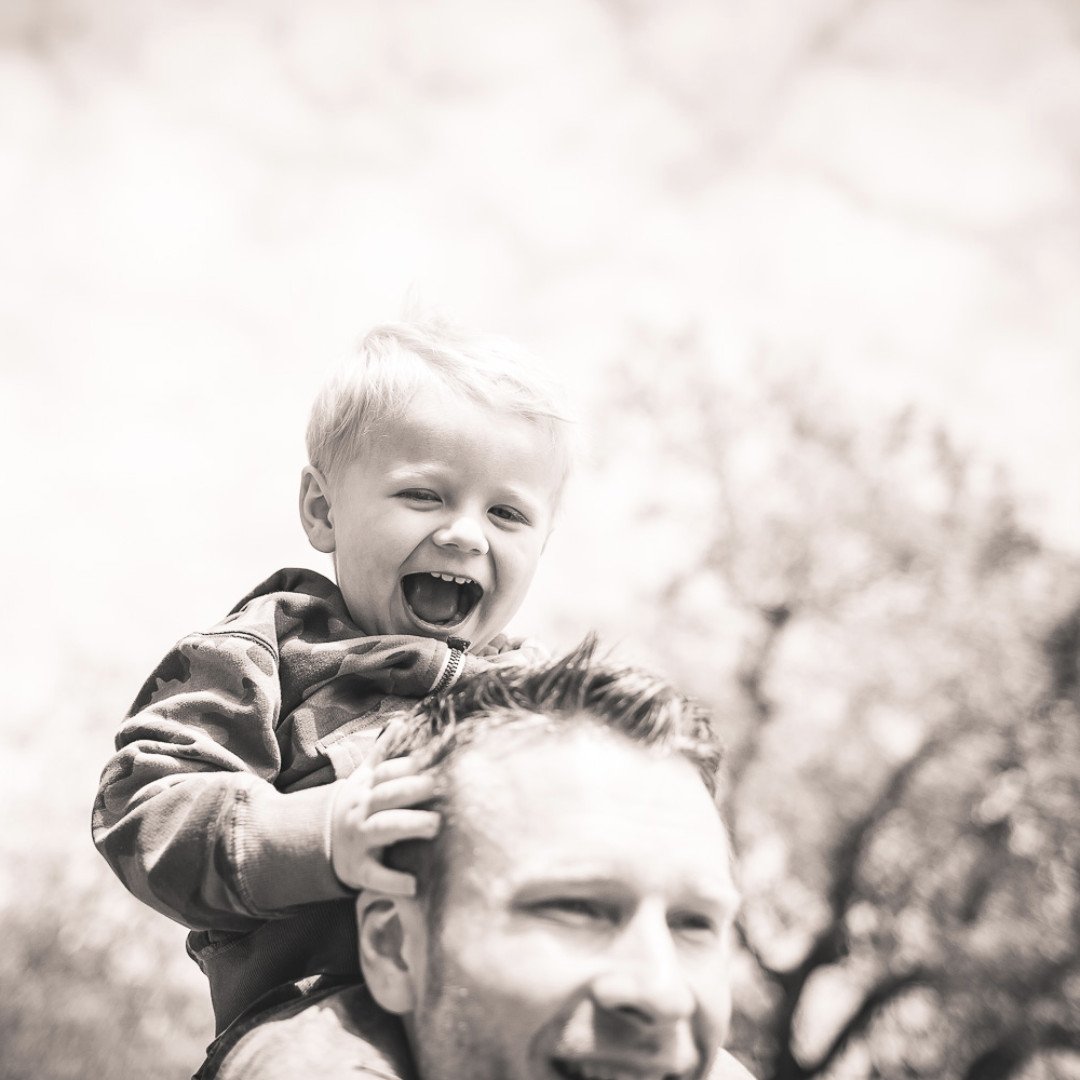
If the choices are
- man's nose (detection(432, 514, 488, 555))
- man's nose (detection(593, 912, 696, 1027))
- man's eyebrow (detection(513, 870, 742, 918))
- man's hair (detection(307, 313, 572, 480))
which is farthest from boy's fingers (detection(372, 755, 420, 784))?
man's hair (detection(307, 313, 572, 480))

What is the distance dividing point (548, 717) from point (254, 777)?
23.1 inches

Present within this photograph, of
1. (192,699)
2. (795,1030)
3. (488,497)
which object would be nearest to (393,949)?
(192,699)

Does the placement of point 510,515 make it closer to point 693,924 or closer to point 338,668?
point 338,668

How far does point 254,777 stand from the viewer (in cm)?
206

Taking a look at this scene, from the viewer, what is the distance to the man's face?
1564 mm

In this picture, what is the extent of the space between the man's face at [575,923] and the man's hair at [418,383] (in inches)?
35.6

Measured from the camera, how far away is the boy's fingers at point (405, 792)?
178 centimetres

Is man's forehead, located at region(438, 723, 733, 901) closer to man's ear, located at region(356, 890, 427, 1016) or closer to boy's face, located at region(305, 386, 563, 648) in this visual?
man's ear, located at region(356, 890, 427, 1016)

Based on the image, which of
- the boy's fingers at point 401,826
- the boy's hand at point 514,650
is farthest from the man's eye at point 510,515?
the boy's fingers at point 401,826

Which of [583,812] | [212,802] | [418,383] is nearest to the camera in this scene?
[583,812]

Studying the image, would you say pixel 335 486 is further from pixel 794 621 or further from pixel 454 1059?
pixel 794 621

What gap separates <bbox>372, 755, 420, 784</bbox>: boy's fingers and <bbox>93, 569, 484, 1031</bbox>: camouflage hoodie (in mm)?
108

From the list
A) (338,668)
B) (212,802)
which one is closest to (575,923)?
(212,802)

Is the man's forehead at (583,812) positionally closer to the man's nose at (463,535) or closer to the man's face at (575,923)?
the man's face at (575,923)
